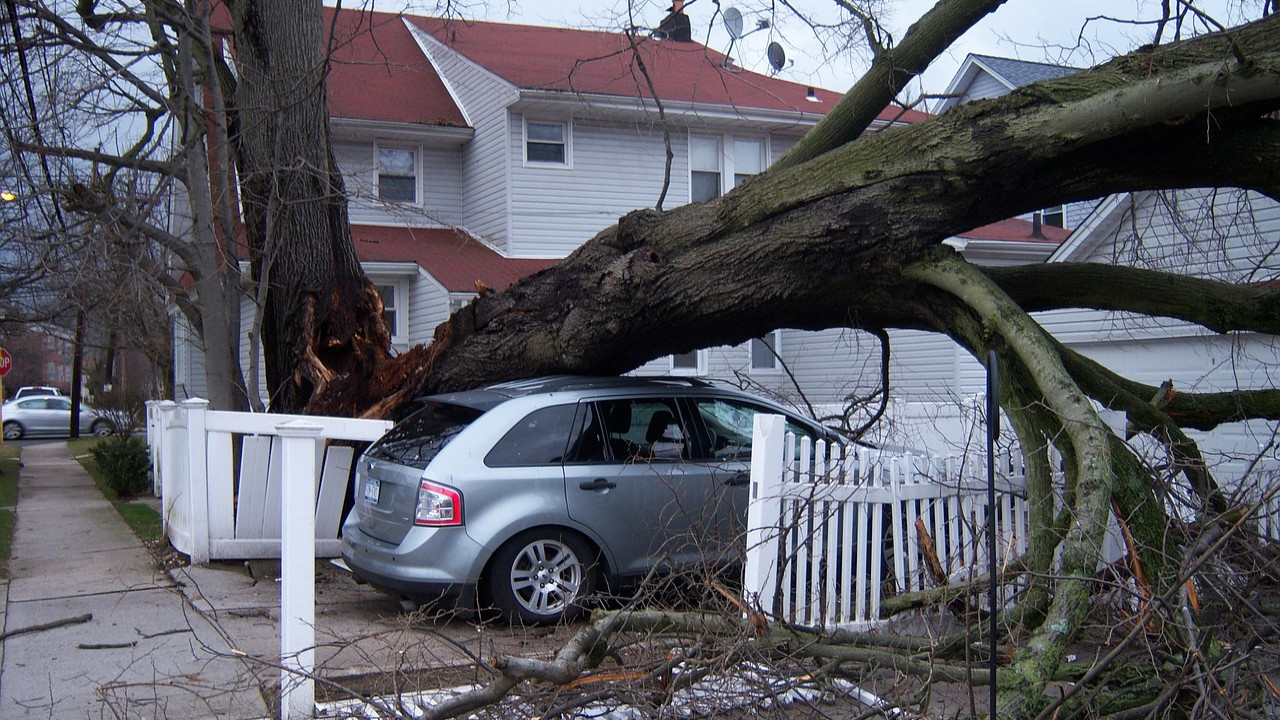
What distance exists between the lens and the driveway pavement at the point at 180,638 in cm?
501

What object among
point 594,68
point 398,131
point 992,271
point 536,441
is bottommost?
point 536,441

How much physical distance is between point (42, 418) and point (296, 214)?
105 feet

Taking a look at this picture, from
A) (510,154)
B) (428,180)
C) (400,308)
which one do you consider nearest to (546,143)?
(510,154)

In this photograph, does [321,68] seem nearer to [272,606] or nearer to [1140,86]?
[272,606]

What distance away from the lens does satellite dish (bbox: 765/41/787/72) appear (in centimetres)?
906

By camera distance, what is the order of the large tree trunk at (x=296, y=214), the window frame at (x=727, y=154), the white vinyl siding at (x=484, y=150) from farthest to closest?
the window frame at (x=727, y=154) < the white vinyl siding at (x=484, y=150) < the large tree trunk at (x=296, y=214)

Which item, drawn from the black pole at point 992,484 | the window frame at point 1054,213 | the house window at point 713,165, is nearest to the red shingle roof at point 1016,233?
the window frame at point 1054,213

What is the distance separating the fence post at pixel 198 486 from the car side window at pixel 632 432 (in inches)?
133

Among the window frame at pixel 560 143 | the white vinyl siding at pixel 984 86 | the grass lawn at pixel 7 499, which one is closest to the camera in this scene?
the grass lawn at pixel 7 499

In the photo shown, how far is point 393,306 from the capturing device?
18.9 m

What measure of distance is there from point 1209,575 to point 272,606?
5700 mm

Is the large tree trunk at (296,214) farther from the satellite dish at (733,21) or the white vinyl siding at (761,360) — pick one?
the white vinyl siding at (761,360)

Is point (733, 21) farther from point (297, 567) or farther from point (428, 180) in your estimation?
point (428, 180)

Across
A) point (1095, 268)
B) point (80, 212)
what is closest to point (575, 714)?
point (1095, 268)
